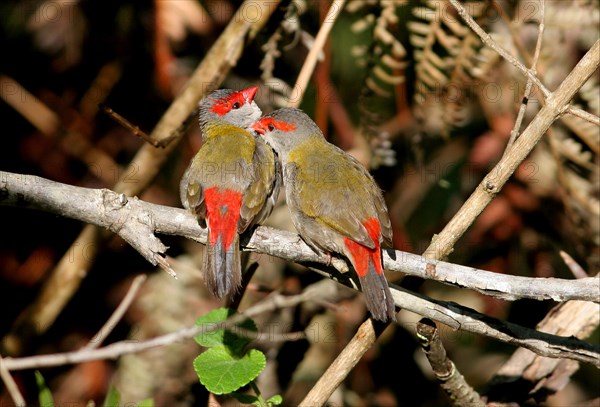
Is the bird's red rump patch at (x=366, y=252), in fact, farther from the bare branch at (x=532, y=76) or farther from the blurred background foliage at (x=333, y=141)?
the blurred background foliage at (x=333, y=141)

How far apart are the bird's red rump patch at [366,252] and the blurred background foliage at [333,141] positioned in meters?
1.25

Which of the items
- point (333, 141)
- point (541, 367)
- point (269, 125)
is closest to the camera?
point (541, 367)

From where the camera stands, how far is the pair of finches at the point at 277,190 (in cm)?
321

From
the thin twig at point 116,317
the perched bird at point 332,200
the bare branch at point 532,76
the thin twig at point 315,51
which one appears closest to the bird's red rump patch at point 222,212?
the perched bird at point 332,200

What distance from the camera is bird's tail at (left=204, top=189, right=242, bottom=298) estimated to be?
3.20 m

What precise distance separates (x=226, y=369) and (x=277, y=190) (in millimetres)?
1101

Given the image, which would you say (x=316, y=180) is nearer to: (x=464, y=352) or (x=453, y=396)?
(x=453, y=396)

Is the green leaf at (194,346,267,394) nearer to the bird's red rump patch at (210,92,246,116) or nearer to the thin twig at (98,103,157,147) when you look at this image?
the thin twig at (98,103,157,147)

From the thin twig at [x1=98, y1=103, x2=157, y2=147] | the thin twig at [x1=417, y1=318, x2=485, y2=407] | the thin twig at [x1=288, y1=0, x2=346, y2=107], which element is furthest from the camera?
the thin twig at [x1=288, y1=0, x2=346, y2=107]

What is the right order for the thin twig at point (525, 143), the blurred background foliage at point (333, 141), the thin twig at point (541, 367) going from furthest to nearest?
the blurred background foliage at point (333, 141) < the thin twig at point (541, 367) < the thin twig at point (525, 143)

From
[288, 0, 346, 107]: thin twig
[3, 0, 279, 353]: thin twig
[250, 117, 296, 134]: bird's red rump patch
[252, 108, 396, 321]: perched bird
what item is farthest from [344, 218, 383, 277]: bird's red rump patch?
[3, 0, 279, 353]: thin twig

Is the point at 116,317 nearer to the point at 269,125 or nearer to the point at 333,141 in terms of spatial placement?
the point at 269,125

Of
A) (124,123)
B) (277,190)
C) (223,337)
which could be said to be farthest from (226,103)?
Result: (223,337)

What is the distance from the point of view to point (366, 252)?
320 cm
